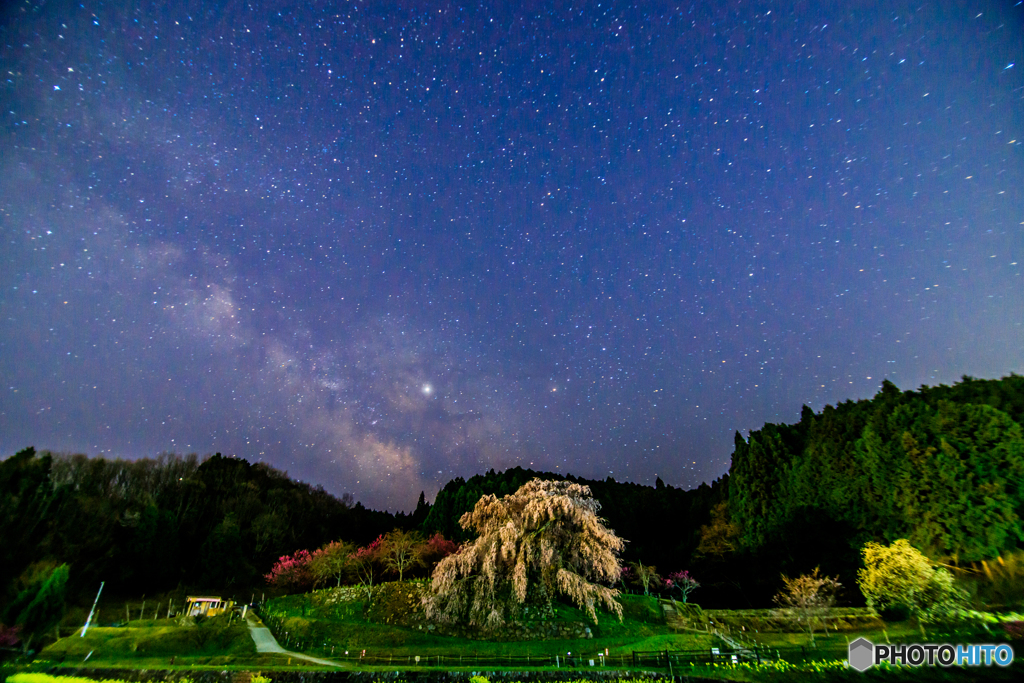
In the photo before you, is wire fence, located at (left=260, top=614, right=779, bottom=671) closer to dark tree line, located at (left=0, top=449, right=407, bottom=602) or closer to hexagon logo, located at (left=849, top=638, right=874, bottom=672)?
hexagon logo, located at (left=849, top=638, right=874, bottom=672)

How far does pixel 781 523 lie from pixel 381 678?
1897 inches

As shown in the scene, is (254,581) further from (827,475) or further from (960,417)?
(960,417)

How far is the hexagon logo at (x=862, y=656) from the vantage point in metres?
15.7

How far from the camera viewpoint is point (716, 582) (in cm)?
5312

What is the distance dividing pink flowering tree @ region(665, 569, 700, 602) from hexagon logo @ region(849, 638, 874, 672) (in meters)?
37.0

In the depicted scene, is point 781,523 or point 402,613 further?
point 781,523

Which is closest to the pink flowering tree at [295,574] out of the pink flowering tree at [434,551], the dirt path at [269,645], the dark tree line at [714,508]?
the dirt path at [269,645]

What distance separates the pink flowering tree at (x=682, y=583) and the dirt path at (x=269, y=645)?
39.0m

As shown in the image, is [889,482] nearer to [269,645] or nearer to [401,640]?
[401,640]

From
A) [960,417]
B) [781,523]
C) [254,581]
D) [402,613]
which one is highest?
[960,417]

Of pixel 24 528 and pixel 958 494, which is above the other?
pixel 958 494

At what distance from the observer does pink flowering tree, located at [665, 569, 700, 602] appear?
5122 centimetres

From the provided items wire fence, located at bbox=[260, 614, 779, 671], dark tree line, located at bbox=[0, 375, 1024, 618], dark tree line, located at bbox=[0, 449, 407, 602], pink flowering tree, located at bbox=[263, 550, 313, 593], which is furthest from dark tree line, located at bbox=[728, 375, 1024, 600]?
dark tree line, located at bbox=[0, 449, 407, 602]

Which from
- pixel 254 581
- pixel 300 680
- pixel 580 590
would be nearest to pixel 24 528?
pixel 254 581
